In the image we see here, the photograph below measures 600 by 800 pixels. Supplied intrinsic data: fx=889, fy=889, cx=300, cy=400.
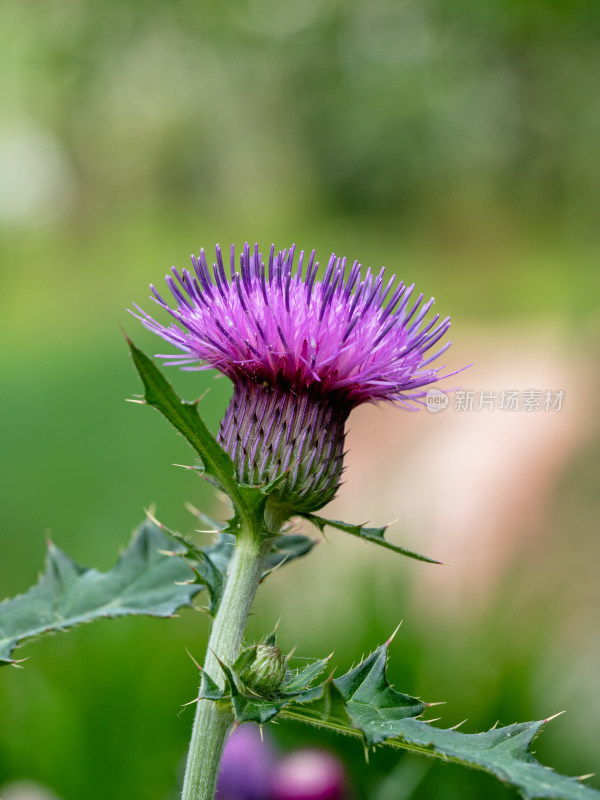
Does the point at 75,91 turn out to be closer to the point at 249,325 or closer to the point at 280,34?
the point at 280,34

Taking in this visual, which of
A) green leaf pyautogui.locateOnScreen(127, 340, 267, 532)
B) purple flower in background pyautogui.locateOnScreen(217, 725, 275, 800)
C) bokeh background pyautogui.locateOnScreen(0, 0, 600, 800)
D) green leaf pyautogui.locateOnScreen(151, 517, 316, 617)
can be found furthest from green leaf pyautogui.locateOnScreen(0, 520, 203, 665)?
bokeh background pyautogui.locateOnScreen(0, 0, 600, 800)

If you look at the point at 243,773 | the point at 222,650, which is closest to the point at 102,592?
the point at 222,650

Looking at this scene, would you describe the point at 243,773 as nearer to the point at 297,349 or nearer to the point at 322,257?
the point at 297,349

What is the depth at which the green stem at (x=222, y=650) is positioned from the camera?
4.31ft

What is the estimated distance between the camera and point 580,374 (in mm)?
9656

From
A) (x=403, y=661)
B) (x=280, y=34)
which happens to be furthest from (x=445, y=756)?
(x=280, y=34)

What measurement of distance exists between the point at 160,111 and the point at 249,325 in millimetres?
27518

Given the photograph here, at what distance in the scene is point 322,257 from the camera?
1842cm

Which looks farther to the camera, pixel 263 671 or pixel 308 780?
pixel 308 780

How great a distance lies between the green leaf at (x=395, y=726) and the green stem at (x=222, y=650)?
95 millimetres

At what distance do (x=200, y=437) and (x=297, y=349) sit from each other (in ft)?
0.84

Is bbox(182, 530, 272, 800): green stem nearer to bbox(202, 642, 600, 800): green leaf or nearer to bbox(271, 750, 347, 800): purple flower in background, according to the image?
bbox(202, 642, 600, 800): green leaf

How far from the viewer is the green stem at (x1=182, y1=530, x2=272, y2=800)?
1.31 meters

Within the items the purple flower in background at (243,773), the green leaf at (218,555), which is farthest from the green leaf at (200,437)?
the purple flower in background at (243,773)
